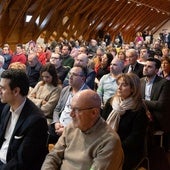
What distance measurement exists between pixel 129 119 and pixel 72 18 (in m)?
14.7

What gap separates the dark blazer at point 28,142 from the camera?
2.63 meters

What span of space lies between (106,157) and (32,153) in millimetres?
604

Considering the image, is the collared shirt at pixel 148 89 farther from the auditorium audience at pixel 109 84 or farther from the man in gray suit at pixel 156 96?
the auditorium audience at pixel 109 84

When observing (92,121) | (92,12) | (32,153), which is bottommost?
(32,153)

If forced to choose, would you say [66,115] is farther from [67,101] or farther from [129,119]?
[129,119]

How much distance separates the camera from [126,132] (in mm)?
3148

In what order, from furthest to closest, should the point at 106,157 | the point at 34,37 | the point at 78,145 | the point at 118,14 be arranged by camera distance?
the point at 118,14
the point at 34,37
the point at 78,145
the point at 106,157

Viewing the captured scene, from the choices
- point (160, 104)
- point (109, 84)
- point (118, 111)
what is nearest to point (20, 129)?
point (118, 111)

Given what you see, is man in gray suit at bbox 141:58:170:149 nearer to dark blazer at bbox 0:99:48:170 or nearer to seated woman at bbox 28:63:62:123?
seated woman at bbox 28:63:62:123

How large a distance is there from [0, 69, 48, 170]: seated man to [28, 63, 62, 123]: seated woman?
1.56 meters

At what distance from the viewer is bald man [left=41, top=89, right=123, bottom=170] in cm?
232

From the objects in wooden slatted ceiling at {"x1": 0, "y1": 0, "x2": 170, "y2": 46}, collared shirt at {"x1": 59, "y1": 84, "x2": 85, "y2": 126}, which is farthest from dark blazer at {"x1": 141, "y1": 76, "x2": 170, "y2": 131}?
wooden slatted ceiling at {"x1": 0, "y1": 0, "x2": 170, "y2": 46}

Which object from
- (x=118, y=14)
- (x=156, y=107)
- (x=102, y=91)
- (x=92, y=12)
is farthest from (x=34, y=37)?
(x=156, y=107)

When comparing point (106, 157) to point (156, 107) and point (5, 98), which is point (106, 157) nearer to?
point (5, 98)
